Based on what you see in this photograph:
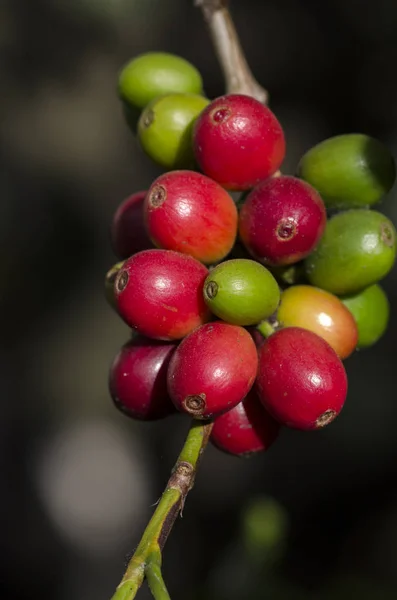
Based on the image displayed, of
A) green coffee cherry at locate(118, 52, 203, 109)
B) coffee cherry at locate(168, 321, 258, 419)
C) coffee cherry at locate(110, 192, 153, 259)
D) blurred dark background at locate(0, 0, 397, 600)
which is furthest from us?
blurred dark background at locate(0, 0, 397, 600)

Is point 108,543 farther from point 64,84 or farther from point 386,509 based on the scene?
point 64,84

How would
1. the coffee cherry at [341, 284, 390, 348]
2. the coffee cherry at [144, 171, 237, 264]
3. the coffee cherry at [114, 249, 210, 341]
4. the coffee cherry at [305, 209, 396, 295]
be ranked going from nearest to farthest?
the coffee cherry at [114, 249, 210, 341]
the coffee cherry at [144, 171, 237, 264]
the coffee cherry at [305, 209, 396, 295]
the coffee cherry at [341, 284, 390, 348]

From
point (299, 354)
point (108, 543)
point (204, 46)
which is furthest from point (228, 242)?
point (204, 46)

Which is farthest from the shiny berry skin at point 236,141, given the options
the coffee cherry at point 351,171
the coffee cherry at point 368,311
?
the coffee cherry at point 368,311

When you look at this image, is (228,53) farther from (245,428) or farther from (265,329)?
(245,428)

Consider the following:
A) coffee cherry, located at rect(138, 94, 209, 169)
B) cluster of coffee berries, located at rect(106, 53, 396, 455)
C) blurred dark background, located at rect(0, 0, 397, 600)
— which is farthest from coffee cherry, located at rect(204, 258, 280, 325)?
blurred dark background, located at rect(0, 0, 397, 600)

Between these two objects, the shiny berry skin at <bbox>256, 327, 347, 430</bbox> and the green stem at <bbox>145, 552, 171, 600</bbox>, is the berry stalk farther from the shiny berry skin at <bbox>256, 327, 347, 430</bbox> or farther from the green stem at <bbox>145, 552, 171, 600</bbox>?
the green stem at <bbox>145, 552, 171, 600</bbox>

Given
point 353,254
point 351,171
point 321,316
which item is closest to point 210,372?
point 321,316
